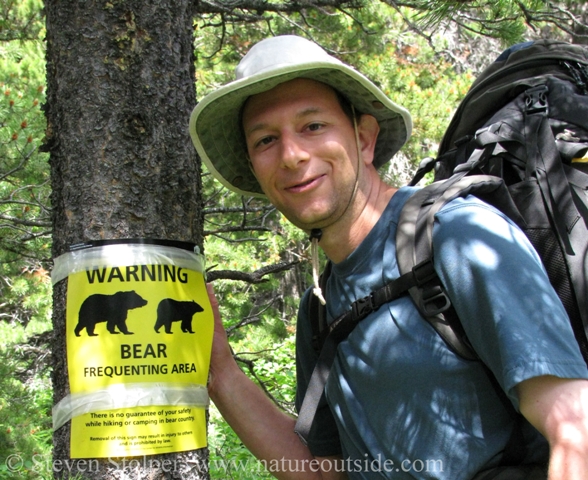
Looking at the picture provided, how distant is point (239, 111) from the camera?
84.9 inches

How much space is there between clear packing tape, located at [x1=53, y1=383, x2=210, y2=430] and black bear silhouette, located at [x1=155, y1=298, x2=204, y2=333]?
6.9 inches

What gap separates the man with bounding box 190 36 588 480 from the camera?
55.1 inches

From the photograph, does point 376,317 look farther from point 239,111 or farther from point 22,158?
point 22,158

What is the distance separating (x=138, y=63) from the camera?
192 cm

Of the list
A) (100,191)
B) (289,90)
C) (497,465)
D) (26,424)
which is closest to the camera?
(497,465)

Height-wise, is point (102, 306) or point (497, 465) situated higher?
point (102, 306)

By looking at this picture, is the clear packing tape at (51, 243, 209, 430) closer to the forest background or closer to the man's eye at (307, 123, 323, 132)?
the forest background

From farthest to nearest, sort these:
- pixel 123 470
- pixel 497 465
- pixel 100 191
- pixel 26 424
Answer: pixel 26 424 → pixel 100 191 → pixel 123 470 → pixel 497 465

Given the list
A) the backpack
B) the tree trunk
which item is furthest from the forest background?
the backpack

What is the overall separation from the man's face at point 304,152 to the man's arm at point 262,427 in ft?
2.06

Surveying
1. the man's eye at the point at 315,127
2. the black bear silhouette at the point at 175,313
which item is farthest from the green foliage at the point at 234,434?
the man's eye at the point at 315,127

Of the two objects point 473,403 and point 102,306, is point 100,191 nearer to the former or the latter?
point 102,306

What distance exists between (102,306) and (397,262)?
0.88 m

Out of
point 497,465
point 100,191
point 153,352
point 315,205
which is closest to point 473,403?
point 497,465
